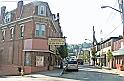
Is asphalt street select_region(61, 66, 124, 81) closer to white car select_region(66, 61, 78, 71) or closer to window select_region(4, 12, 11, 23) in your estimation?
white car select_region(66, 61, 78, 71)

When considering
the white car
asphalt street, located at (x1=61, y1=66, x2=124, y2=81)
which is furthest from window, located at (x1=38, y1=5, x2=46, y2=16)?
asphalt street, located at (x1=61, y1=66, x2=124, y2=81)

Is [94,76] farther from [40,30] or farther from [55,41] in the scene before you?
[40,30]

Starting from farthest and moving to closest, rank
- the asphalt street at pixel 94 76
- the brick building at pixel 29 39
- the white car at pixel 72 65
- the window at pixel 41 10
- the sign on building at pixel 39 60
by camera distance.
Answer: the white car at pixel 72 65, the window at pixel 41 10, the sign on building at pixel 39 60, the brick building at pixel 29 39, the asphalt street at pixel 94 76

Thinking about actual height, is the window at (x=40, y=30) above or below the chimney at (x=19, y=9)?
below

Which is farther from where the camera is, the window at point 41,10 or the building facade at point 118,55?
the building facade at point 118,55

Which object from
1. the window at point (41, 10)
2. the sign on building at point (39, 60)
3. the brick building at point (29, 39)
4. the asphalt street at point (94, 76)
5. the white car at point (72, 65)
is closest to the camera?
the asphalt street at point (94, 76)

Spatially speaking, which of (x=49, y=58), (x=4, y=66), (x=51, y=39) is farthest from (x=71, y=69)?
(x=4, y=66)

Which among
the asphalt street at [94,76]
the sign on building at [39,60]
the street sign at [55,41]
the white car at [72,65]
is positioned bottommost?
the asphalt street at [94,76]

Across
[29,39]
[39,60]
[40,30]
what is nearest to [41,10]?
[40,30]

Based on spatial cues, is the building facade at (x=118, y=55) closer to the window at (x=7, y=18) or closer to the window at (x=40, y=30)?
the window at (x=40, y=30)

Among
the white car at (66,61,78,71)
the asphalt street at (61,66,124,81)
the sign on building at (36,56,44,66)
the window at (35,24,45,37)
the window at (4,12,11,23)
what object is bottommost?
the asphalt street at (61,66,124,81)

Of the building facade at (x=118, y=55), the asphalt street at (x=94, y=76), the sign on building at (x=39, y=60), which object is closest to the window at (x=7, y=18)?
the sign on building at (x=39, y=60)

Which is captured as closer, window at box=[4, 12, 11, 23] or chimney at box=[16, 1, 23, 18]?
chimney at box=[16, 1, 23, 18]

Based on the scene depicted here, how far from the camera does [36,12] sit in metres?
41.5
